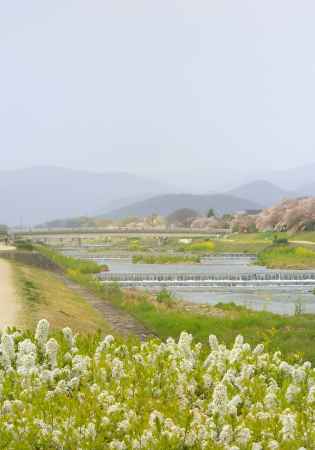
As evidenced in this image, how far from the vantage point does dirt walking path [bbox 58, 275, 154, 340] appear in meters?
22.0

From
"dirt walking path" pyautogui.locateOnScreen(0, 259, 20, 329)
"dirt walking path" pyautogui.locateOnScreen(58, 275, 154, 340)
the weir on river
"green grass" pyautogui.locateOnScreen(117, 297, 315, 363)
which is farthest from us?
the weir on river

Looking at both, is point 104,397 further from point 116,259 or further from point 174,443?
point 116,259

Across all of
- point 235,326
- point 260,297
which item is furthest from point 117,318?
point 260,297

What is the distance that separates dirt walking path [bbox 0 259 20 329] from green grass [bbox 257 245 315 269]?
3147cm

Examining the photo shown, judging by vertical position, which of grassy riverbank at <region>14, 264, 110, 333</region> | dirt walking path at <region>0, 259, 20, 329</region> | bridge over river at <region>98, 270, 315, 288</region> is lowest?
bridge over river at <region>98, 270, 315, 288</region>

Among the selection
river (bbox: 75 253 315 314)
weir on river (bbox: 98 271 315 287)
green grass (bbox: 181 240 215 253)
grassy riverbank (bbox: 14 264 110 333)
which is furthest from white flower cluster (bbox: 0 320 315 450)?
green grass (bbox: 181 240 215 253)

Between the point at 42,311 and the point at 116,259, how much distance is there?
169 feet

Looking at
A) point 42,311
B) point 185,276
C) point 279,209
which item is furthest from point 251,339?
point 279,209

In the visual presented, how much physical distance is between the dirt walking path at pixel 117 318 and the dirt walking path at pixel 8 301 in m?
3.55

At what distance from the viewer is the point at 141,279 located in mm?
45969

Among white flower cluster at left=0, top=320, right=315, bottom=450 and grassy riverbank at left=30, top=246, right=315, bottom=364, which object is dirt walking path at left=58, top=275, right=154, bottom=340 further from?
white flower cluster at left=0, top=320, right=315, bottom=450

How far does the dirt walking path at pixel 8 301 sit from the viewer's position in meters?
18.9

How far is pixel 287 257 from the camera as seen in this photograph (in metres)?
64.1

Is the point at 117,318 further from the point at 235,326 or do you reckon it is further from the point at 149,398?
the point at 149,398
